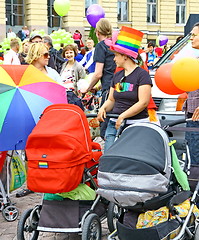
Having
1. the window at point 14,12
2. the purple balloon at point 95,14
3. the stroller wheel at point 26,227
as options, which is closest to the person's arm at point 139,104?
the stroller wheel at point 26,227

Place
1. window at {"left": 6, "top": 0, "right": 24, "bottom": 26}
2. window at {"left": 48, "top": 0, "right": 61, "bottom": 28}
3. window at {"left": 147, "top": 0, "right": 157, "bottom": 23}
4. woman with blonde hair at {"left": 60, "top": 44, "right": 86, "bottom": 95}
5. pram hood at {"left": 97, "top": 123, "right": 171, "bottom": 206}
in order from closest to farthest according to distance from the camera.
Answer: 1. pram hood at {"left": 97, "top": 123, "right": 171, "bottom": 206}
2. woman with blonde hair at {"left": 60, "top": 44, "right": 86, "bottom": 95}
3. window at {"left": 6, "top": 0, "right": 24, "bottom": 26}
4. window at {"left": 48, "top": 0, "right": 61, "bottom": 28}
5. window at {"left": 147, "top": 0, "right": 157, "bottom": 23}

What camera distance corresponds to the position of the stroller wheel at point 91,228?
4418 mm

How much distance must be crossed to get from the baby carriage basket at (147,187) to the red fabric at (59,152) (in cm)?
51

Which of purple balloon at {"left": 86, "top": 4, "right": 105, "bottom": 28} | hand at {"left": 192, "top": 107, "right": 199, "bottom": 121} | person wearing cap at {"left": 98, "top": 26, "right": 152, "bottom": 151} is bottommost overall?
hand at {"left": 192, "top": 107, "right": 199, "bottom": 121}

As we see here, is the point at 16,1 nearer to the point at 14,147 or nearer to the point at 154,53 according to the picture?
the point at 154,53

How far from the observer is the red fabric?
4.45 meters

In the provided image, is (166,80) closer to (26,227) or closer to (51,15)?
(26,227)

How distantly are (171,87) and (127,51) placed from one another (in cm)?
52

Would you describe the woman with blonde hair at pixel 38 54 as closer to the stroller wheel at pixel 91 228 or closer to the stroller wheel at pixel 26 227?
the stroller wheel at pixel 26 227

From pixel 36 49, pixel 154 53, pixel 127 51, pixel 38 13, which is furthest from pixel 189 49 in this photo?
pixel 38 13

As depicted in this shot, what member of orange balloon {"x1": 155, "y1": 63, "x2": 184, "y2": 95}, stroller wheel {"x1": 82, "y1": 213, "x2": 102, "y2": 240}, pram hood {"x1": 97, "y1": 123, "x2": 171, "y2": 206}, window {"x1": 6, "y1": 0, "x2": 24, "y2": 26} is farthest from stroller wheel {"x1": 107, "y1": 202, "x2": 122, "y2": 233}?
window {"x1": 6, "y1": 0, "x2": 24, "y2": 26}

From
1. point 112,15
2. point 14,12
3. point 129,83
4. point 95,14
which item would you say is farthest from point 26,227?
point 112,15

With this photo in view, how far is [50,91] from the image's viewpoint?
5.38 meters

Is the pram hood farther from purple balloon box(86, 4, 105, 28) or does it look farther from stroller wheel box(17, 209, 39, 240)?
purple balloon box(86, 4, 105, 28)
